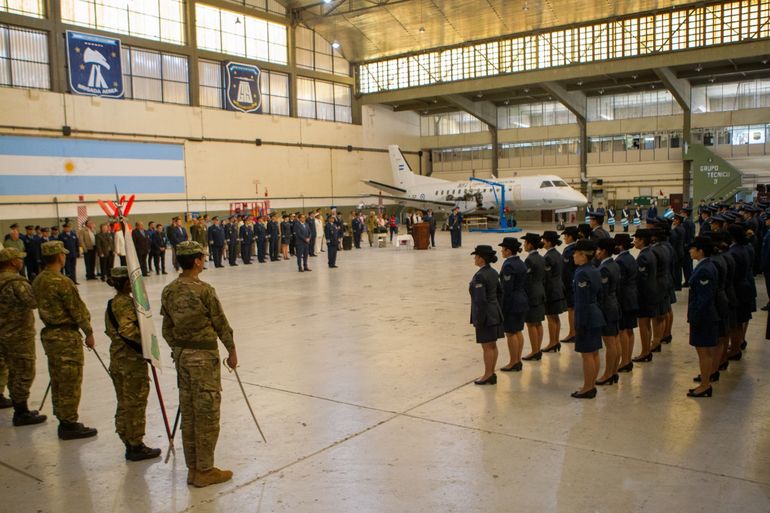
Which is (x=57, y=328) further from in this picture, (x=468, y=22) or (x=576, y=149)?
(x=576, y=149)

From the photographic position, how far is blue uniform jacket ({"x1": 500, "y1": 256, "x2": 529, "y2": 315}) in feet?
23.1

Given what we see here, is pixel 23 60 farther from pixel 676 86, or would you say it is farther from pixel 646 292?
pixel 676 86

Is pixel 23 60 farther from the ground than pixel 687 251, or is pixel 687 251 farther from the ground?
pixel 23 60

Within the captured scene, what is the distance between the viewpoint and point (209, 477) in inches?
174

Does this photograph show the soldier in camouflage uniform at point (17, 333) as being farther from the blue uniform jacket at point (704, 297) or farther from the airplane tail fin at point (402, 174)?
the airplane tail fin at point (402, 174)

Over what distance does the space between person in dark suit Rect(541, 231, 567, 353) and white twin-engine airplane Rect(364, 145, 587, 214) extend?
23955 millimetres

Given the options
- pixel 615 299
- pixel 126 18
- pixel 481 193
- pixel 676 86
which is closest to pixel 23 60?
pixel 126 18

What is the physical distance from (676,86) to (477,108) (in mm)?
12206

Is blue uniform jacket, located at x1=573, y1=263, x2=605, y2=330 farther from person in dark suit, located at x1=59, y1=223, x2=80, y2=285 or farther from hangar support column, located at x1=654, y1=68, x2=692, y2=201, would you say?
hangar support column, located at x1=654, y1=68, x2=692, y2=201

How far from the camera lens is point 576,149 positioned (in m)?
39.7

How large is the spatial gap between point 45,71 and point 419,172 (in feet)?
84.7

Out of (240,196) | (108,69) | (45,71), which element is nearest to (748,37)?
(240,196)

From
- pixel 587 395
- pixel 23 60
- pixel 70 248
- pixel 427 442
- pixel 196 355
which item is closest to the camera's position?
pixel 196 355

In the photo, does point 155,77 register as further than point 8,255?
Yes
